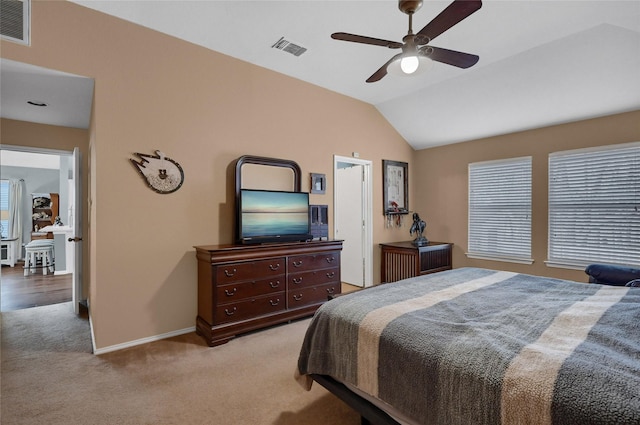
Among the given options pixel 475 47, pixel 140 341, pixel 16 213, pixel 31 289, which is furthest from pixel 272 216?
pixel 16 213

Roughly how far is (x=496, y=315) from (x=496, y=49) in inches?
117

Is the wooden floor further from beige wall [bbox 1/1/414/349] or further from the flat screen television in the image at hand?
the flat screen television

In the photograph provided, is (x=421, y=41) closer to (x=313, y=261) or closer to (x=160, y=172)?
(x=313, y=261)

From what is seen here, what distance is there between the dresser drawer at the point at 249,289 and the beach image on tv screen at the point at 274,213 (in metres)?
0.53

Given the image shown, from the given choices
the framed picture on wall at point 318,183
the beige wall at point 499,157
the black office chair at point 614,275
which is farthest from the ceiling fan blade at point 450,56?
the beige wall at point 499,157

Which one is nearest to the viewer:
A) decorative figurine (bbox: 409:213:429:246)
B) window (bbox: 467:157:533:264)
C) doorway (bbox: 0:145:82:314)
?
doorway (bbox: 0:145:82:314)

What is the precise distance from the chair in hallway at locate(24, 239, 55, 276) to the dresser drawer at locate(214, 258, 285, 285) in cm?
571

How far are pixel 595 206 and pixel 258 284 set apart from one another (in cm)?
412

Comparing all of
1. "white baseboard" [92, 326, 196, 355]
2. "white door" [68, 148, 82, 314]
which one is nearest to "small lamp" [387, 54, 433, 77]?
"white baseboard" [92, 326, 196, 355]

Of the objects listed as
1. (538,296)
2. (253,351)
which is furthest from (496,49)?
(253,351)

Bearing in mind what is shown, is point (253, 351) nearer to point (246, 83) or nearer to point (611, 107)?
point (246, 83)

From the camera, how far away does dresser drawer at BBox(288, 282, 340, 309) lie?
3.48 meters

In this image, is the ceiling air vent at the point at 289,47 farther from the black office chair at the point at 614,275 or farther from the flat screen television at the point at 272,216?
the black office chair at the point at 614,275

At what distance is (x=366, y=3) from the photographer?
259cm
